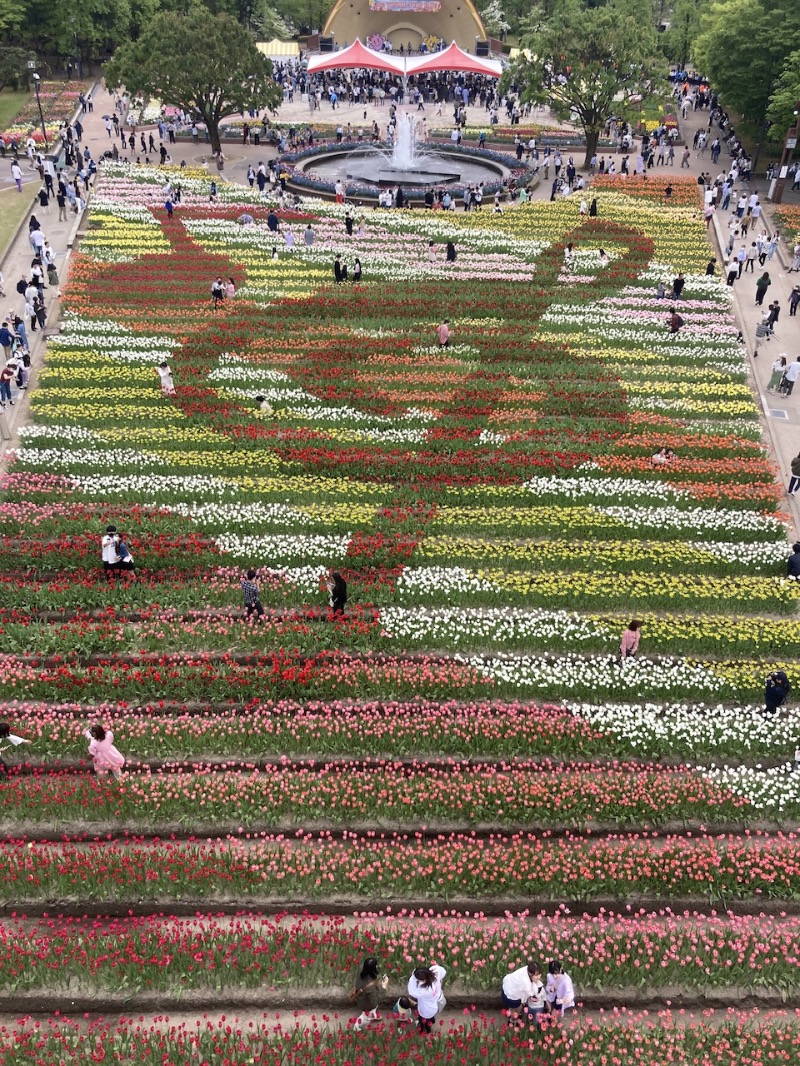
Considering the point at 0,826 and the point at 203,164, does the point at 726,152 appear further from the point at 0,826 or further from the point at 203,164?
the point at 0,826

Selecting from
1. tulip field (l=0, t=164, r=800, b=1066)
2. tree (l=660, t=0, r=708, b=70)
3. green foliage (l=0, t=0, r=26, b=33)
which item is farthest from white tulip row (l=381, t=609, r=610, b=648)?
tree (l=660, t=0, r=708, b=70)

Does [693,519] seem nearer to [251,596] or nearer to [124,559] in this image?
[251,596]

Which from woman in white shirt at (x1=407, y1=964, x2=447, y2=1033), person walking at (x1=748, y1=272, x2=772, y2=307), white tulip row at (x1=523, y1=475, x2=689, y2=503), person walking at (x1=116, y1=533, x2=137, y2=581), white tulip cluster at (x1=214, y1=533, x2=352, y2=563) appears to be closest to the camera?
woman in white shirt at (x1=407, y1=964, x2=447, y2=1033)

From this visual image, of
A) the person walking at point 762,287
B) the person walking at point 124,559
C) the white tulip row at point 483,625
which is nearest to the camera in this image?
the white tulip row at point 483,625

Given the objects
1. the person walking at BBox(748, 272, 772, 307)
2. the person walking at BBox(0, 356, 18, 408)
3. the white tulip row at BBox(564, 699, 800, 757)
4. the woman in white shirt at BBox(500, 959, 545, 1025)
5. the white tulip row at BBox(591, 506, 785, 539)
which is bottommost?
the woman in white shirt at BBox(500, 959, 545, 1025)

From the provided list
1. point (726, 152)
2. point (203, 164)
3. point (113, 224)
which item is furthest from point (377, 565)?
point (726, 152)

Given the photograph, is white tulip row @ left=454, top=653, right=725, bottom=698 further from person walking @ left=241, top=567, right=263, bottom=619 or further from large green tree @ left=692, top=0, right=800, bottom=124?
large green tree @ left=692, top=0, right=800, bottom=124

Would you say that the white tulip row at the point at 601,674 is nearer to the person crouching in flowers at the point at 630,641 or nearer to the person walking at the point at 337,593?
the person crouching in flowers at the point at 630,641

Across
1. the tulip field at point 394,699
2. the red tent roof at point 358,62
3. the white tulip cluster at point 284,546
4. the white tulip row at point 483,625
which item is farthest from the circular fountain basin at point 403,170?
the white tulip row at point 483,625
